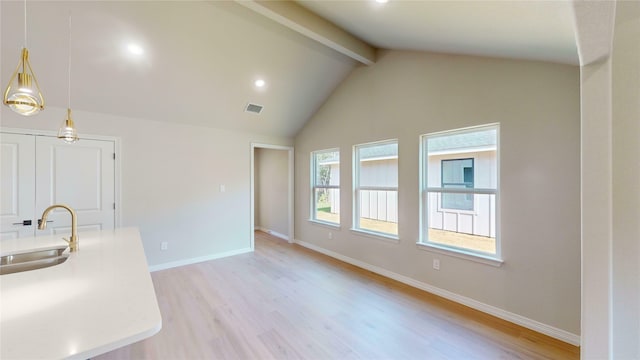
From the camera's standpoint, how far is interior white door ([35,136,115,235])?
132 inches

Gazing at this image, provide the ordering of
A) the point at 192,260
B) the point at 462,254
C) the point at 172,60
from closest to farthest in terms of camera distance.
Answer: the point at 462,254, the point at 172,60, the point at 192,260

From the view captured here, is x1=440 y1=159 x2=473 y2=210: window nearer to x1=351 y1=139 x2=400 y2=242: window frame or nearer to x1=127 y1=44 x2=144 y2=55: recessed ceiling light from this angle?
x1=351 y1=139 x2=400 y2=242: window frame

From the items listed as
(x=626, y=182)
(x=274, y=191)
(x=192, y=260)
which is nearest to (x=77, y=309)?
(x=626, y=182)

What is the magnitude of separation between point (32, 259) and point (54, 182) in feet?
7.12

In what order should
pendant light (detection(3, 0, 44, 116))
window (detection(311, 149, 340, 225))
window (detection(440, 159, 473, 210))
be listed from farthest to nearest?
window (detection(311, 149, 340, 225)) < window (detection(440, 159, 473, 210)) < pendant light (detection(3, 0, 44, 116))

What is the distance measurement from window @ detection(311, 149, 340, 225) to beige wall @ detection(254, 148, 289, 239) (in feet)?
3.23

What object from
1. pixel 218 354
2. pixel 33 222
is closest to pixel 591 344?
pixel 218 354

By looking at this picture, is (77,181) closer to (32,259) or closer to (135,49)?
(135,49)

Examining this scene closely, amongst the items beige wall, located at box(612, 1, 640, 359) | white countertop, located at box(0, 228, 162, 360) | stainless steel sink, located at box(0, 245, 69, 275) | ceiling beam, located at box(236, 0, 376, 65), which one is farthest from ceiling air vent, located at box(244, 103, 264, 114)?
beige wall, located at box(612, 1, 640, 359)

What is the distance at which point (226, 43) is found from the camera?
10.9ft

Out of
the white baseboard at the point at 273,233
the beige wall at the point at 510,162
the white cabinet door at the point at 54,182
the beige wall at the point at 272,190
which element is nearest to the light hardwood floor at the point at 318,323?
the beige wall at the point at 510,162

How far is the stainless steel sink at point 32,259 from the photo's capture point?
5.63 ft

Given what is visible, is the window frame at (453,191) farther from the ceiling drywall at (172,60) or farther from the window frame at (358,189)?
the ceiling drywall at (172,60)

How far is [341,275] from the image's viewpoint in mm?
3793
